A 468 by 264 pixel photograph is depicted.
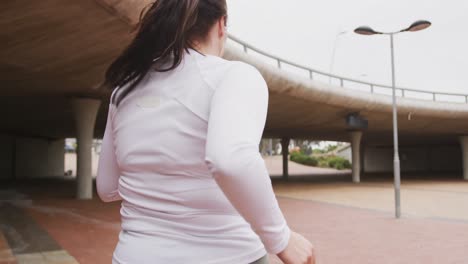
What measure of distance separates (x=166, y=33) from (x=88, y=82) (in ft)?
45.1

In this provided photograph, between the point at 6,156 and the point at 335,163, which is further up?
the point at 6,156

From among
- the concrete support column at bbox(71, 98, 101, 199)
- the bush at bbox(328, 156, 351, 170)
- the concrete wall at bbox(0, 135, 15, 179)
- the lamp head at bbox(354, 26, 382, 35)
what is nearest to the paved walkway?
the concrete support column at bbox(71, 98, 101, 199)

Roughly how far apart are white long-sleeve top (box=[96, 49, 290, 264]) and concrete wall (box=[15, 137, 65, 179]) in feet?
114

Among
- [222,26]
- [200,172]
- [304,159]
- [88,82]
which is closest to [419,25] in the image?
[88,82]

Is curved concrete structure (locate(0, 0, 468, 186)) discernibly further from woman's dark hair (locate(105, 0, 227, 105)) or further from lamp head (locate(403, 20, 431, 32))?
lamp head (locate(403, 20, 431, 32))

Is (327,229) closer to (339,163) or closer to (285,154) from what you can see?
(285,154)

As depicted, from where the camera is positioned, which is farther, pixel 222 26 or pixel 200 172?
pixel 222 26

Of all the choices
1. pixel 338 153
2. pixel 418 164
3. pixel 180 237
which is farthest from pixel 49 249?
pixel 338 153

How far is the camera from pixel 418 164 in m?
48.2

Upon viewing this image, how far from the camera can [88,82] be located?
1409 centimetres

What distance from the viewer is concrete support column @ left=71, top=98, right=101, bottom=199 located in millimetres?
16703

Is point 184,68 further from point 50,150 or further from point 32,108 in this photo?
point 50,150

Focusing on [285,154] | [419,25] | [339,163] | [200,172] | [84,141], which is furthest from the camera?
[339,163]

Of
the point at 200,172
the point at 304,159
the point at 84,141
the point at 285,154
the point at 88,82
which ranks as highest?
the point at 88,82
